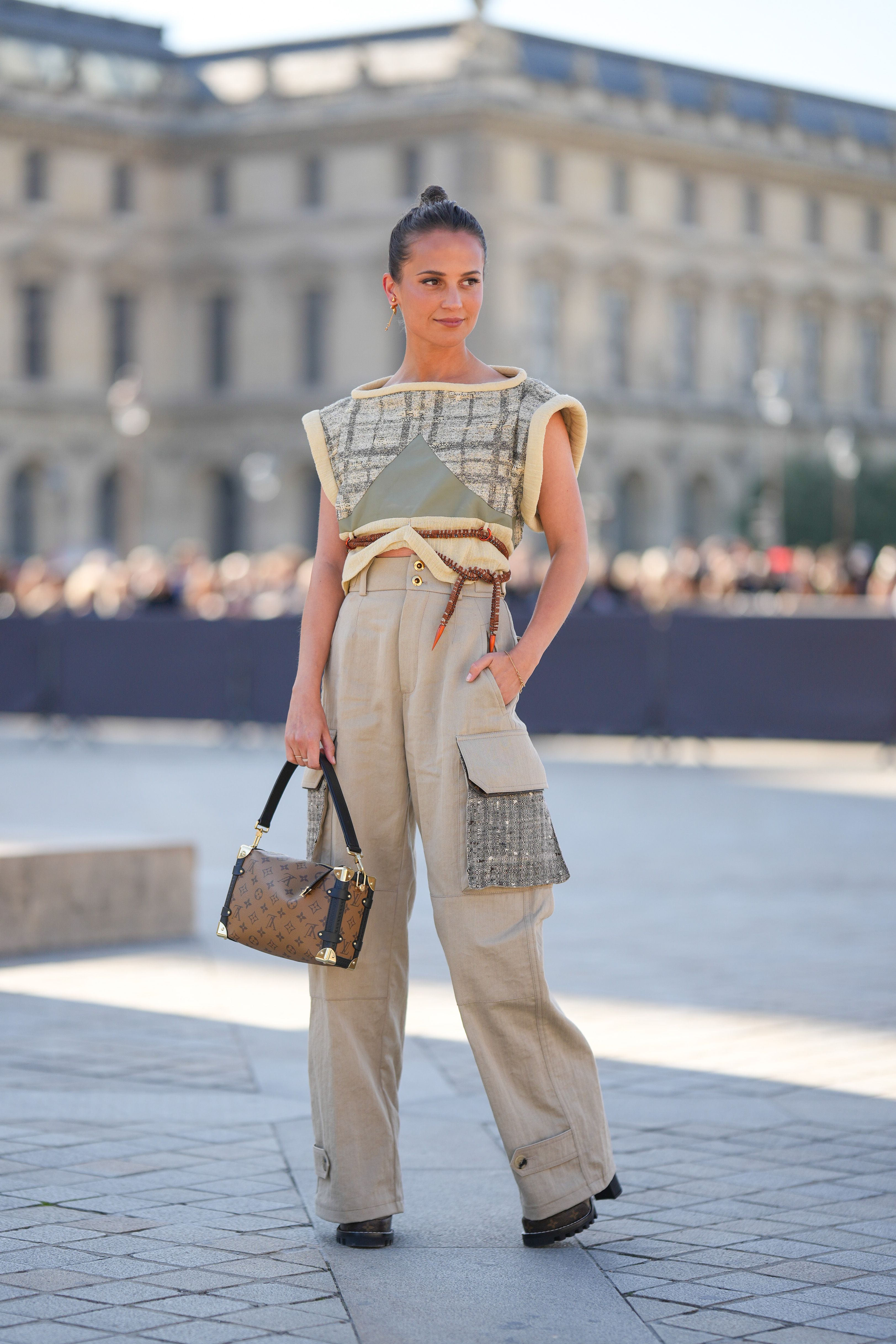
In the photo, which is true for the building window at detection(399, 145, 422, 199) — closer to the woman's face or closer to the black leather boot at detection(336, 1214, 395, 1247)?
the woman's face

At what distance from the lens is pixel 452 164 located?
61.2 metres

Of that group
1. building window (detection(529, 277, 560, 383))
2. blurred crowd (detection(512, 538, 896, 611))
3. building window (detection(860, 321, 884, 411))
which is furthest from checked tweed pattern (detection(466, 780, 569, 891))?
building window (detection(860, 321, 884, 411))

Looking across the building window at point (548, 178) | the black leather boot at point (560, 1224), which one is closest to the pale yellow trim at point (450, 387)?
the black leather boot at point (560, 1224)

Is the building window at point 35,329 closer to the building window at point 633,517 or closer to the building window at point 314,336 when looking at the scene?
the building window at point 314,336

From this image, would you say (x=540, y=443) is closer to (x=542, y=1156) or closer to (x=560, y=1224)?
(x=542, y=1156)

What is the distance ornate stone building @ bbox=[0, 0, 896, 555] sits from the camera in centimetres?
6209

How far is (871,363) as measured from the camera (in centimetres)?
7456

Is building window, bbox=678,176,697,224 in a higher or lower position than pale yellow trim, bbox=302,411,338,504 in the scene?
higher

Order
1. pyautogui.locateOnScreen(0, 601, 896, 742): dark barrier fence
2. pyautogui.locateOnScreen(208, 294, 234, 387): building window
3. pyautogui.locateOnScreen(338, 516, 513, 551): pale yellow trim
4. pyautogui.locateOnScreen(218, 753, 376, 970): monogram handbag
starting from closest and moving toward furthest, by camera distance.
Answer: pyautogui.locateOnScreen(218, 753, 376, 970): monogram handbag, pyautogui.locateOnScreen(338, 516, 513, 551): pale yellow trim, pyautogui.locateOnScreen(0, 601, 896, 742): dark barrier fence, pyautogui.locateOnScreen(208, 294, 234, 387): building window

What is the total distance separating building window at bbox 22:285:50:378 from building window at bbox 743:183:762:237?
69.4 ft

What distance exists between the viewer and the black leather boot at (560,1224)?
4.14 m

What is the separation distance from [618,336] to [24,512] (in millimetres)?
17882

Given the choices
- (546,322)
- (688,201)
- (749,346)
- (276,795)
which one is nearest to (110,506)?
(546,322)

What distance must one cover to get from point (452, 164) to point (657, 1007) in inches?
2216
